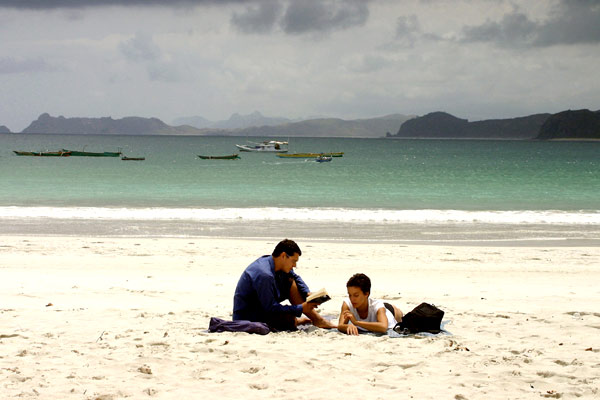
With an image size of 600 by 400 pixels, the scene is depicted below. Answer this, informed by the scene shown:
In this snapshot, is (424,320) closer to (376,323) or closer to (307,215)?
(376,323)

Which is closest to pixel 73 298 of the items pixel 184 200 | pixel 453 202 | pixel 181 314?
pixel 181 314

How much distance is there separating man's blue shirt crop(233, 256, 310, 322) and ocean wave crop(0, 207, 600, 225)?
48.1 feet

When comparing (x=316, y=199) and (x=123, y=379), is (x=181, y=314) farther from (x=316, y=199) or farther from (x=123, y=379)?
(x=316, y=199)

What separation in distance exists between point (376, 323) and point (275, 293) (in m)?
1.33

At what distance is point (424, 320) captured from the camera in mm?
8070

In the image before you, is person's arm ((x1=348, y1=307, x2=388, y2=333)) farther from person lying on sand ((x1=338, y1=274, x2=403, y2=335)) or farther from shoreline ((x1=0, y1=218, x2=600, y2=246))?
shoreline ((x1=0, y1=218, x2=600, y2=246))

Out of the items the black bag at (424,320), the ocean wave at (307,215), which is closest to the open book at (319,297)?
the black bag at (424,320)

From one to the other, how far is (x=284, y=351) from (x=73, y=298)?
14.7ft

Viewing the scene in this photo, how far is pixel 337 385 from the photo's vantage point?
615 centimetres

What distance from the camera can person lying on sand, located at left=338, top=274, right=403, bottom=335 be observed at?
8180mm

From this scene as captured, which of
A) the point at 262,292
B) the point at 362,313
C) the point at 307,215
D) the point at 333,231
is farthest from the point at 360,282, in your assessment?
the point at 307,215

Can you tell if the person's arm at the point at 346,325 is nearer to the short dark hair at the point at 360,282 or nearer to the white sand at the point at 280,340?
the white sand at the point at 280,340

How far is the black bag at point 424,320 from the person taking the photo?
8.06m

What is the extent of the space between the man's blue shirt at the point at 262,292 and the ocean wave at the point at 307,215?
48.1 feet
